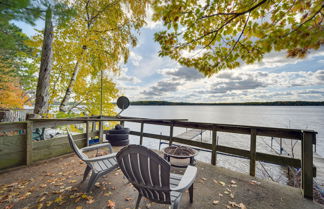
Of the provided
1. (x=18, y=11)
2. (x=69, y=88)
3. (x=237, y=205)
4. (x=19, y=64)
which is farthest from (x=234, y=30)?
(x=19, y=64)

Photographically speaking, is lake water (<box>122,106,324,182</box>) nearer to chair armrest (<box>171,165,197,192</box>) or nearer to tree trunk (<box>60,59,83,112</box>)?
chair armrest (<box>171,165,197,192</box>)

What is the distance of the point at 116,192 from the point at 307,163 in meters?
2.79

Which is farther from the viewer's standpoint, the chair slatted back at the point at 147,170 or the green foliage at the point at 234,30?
the green foliage at the point at 234,30

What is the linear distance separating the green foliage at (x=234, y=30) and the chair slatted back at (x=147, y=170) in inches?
64.6

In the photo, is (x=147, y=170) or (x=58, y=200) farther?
(x=58, y=200)

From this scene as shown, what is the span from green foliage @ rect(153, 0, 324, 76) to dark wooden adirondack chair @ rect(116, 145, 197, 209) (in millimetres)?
1635

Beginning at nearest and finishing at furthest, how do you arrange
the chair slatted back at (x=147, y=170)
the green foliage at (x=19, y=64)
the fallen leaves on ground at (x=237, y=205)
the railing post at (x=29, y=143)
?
the chair slatted back at (x=147, y=170) → the fallen leaves on ground at (x=237, y=205) → the railing post at (x=29, y=143) → the green foliage at (x=19, y=64)

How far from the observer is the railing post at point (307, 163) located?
1.91 m

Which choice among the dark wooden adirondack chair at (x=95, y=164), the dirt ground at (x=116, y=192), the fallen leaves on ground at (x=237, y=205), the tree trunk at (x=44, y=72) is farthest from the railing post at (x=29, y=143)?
the fallen leaves on ground at (x=237, y=205)

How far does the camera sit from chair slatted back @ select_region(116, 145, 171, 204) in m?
1.21

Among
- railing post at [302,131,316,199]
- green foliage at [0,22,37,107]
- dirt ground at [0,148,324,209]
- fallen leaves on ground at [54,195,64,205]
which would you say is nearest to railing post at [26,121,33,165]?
dirt ground at [0,148,324,209]

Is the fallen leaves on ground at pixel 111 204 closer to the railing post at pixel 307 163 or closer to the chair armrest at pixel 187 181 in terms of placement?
the chair armrest at pixel 187 181

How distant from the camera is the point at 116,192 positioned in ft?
6.59

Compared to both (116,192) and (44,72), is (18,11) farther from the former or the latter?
(116,192)
